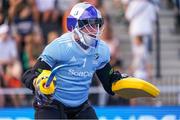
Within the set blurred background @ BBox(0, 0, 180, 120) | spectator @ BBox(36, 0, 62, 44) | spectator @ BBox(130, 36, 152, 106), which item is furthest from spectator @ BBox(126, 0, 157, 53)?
spectator @ BBox(36, 0, 62, 44)

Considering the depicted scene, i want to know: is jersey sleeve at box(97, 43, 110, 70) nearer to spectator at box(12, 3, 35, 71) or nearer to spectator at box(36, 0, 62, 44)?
spectator at box(12, 3, 35, 71)

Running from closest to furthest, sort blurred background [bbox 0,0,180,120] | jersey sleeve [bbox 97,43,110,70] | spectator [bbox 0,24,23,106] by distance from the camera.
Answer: jersey sleeve [bbox 97,43,110,70], blurred background [bbox 0,0,180,120], spectator [bbox 0,24,23,106]

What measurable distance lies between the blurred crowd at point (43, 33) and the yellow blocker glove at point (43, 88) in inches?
220

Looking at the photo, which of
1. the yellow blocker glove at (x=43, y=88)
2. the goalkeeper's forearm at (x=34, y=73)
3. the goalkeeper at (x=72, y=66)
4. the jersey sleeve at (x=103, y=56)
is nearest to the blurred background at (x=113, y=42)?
the jersey sleeve at (x=103, y=56)

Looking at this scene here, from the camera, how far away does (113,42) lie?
13.8 m

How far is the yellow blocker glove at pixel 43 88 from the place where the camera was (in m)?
7.11

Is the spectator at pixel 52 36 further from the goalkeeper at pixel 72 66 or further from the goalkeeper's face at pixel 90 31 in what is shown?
the goalkeeper's face at pixel 90 31

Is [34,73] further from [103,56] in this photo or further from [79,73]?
[103,56]

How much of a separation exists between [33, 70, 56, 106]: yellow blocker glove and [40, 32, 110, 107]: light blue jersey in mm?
263

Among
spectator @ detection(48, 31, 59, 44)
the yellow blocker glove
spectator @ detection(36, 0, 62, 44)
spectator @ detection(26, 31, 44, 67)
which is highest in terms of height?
the yellow blocker glove

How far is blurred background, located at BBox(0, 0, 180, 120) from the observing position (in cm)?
1288

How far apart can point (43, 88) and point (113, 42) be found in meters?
6.82

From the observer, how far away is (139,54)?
548 inches

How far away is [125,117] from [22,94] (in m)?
2.42
